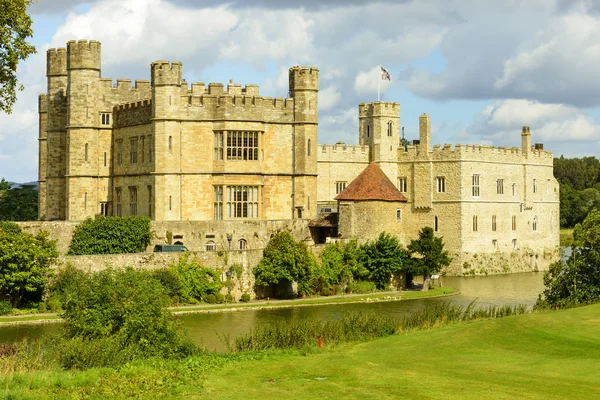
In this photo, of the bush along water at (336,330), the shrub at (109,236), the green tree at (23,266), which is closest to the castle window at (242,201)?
the shrub at (109,236)

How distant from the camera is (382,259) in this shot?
178 feet

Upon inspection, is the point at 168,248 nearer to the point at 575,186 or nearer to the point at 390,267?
the point at 390,267

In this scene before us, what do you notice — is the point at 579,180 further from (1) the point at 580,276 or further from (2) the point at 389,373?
(2) the point at 389,373

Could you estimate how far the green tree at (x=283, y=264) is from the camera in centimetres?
4994

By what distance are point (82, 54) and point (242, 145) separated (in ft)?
33.6

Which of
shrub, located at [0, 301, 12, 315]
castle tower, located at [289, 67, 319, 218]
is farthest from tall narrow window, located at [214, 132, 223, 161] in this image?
shrub, located at [0, 301, 12, 315]

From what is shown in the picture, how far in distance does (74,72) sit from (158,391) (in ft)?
124

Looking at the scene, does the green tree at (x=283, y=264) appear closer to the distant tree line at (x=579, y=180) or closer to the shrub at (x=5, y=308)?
the shrub at (x=5, y=308)

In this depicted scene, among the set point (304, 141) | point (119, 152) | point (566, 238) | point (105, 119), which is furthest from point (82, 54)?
point (566, 238)

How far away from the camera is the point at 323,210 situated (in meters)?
61.4

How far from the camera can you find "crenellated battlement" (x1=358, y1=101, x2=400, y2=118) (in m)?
68.2

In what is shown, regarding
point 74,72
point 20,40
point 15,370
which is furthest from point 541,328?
point 74,72

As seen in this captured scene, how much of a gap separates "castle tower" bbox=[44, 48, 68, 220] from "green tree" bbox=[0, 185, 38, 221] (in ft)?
55.9

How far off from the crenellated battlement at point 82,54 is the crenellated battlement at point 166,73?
438 centimetres
